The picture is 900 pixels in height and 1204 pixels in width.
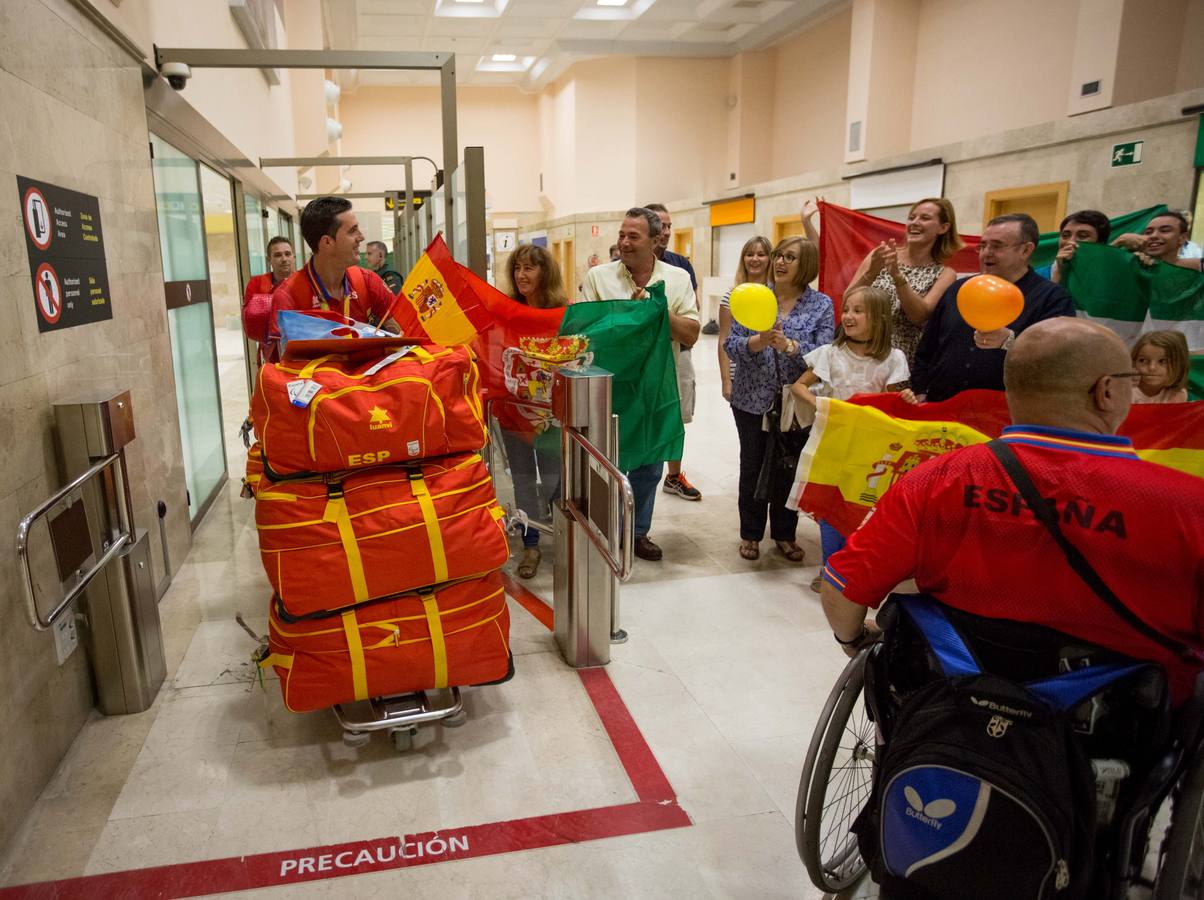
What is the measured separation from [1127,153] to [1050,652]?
7.33 meters

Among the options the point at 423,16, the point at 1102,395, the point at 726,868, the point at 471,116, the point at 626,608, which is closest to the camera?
the point at 1102,395

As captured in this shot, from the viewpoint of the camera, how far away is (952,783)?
125 cm

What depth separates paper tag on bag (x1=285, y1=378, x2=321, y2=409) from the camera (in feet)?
7.16

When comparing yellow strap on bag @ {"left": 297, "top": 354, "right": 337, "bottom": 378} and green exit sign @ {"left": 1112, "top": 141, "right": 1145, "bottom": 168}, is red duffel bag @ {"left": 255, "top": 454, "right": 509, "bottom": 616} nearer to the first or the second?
yellow strap on bag @ {"left": 297, "top": 354, "right": 337, "bottom": 378}

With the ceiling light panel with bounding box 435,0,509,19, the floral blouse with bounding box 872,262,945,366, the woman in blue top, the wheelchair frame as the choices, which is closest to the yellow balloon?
the woman in blue top

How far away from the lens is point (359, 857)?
1.98m

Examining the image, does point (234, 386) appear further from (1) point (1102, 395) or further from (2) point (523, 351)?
(1) point (1102, 395)

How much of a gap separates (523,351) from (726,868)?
2169 millimetres

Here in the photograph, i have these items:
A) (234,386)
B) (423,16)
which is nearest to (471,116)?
(423,16)

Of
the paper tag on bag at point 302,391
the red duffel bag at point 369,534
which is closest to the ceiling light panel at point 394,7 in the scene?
the paper tag on bag at point 302,391

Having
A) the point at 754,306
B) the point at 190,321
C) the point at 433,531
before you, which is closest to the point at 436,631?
the point at 433,531

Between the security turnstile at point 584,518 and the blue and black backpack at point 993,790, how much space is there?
1.33 metres

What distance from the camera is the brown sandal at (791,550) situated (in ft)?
13.1

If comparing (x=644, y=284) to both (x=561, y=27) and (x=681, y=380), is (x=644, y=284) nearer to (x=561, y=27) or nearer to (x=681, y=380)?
(x=681, y=380)
